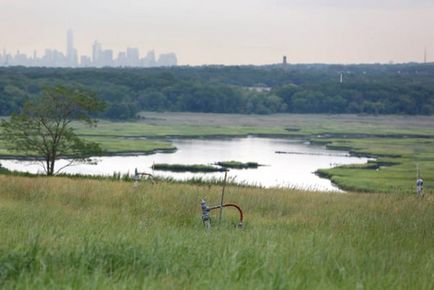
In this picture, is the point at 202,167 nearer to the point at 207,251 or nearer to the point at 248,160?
the point at 248,160

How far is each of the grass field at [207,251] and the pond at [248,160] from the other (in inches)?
1290

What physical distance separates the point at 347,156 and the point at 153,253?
2809 inches

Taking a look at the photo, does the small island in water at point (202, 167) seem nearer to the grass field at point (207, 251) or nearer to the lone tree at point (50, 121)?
the lone tree at point (50, 121)

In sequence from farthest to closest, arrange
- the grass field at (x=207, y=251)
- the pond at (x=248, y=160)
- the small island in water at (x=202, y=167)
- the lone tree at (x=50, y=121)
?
the small island in water at (x=202, y=167) < the pond at (x=248, y=160) < the lone tree at (x=50, y=121) < the grass field at (x=207, y=251)

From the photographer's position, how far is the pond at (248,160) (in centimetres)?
5406

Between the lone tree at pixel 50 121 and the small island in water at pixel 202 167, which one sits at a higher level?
the lone tree at pixel 50 121

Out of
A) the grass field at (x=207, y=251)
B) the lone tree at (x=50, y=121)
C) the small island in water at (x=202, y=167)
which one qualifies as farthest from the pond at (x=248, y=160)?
the grass field at (x=207, y=251)

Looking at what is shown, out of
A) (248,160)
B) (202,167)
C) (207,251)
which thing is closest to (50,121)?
(202,167)

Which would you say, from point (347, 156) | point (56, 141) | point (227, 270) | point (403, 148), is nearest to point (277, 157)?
point (347, 156)

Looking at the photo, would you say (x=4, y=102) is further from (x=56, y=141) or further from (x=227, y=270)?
(x=227, y=270)

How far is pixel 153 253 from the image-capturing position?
8398 millimetres

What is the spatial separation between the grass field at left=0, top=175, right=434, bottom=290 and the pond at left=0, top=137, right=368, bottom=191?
3278 centimetres

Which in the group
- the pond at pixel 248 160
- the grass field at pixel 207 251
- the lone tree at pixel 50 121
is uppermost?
the grass field at pixel 207 251

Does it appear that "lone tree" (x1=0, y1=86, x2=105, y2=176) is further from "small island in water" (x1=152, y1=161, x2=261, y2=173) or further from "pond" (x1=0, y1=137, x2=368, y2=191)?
"small island in water" (x1=152, y1=161, x2=261, y2=173)
